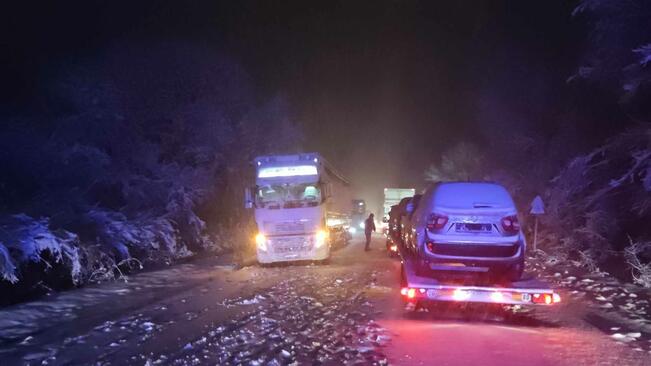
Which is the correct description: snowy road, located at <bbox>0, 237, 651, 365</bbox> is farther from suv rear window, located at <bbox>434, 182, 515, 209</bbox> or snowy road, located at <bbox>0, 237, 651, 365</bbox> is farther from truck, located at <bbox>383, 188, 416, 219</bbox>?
truck, located at <bbox>383, 188, 416, 219</bbox>

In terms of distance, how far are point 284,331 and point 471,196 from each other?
165 inches

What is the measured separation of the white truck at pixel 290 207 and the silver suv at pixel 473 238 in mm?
9519

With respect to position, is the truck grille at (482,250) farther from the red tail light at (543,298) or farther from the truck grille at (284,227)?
the truck grille at (284,227)

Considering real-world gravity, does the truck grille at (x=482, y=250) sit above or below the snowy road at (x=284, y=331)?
above

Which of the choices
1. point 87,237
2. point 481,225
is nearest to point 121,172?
point 87,237

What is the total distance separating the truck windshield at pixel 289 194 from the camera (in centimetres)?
2028

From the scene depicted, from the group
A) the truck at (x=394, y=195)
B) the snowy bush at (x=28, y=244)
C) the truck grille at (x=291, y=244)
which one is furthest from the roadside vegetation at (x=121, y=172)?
the truck at (x=394, y=195)

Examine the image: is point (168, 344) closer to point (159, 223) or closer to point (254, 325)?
point (254, 325)

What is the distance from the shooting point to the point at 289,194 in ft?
66.9

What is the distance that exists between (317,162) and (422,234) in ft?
34.7

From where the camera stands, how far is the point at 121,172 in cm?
2139

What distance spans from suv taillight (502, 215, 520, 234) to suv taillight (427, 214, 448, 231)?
1017 millimetres

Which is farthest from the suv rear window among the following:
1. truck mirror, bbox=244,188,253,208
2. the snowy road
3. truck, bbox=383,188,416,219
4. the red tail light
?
truck, bbox=383,188,416,219

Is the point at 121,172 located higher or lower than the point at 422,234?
higher
